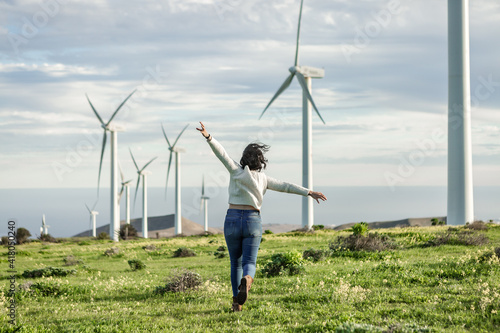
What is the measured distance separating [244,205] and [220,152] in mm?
1147

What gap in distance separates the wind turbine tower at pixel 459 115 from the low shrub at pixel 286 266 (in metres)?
34.4

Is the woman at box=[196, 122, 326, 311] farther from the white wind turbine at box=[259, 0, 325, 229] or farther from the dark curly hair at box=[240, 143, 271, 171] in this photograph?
the white wind turbine at box=[259, 0, 325, 229]

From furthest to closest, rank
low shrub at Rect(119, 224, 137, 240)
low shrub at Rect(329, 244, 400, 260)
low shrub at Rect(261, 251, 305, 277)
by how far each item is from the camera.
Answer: low shrub at Rect(119, 224, 137, 240) → low shrub at Rect(329, 244, 400, 260) → low shrub at Rect(261, 251, 305, 277)

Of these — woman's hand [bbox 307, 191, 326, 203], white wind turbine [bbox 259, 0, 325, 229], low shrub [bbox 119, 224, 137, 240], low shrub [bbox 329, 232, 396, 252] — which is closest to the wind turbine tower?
white wind turbine [bbox 259, 0, 325, 229]

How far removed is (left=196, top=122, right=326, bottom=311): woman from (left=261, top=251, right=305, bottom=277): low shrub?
573cm

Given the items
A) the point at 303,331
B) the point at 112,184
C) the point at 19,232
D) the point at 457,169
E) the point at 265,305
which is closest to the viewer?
the point at 303,331

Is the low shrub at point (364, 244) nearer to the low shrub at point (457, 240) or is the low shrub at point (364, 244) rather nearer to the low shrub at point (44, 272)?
the low shrub at point (457, 240)

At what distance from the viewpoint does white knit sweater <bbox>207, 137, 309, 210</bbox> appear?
994cm

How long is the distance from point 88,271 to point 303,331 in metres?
15.8

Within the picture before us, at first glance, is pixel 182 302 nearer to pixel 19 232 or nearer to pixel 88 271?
pixel 88 271

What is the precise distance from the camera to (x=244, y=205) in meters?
9.95

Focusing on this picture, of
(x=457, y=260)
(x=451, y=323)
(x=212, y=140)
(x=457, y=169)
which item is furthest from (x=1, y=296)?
(x=457, y=169)

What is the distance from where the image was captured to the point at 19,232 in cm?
5722

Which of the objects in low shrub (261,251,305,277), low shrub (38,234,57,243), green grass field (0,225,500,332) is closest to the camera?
green grass field (0,225,500,332)
